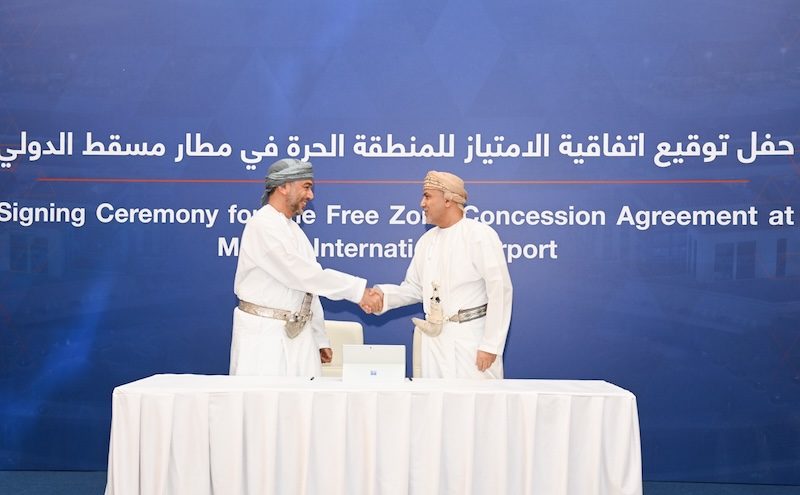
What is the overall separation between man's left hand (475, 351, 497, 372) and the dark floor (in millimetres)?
1512

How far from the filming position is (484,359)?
4.38 metres

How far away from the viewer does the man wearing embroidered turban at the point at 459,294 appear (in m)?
4.40

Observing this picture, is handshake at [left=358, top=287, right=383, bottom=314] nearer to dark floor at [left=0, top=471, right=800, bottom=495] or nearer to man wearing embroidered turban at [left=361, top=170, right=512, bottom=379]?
man wearing embroidered turban at [left=361, top=170, right=512, bottom=379]

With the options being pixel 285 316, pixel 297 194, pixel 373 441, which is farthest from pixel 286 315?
pixel 373 441

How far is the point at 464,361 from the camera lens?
14.7 feet

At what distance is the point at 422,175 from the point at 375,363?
210cm

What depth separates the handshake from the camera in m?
4.64

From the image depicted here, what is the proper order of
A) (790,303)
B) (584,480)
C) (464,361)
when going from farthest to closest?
(790,303)
(464,361)
(584,480)

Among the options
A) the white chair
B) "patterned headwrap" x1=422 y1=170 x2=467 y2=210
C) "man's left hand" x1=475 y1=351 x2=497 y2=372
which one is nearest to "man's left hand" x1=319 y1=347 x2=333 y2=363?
the white chair

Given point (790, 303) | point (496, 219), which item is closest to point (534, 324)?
point (496, 219)

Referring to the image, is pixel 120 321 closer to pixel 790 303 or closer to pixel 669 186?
pixel 669 186

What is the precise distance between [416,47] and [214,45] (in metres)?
1.20

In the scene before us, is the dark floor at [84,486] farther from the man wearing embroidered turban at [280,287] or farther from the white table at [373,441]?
the white table at [373,441]

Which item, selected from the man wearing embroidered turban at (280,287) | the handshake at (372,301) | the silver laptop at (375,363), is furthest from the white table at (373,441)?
the handshake at (372,301)
